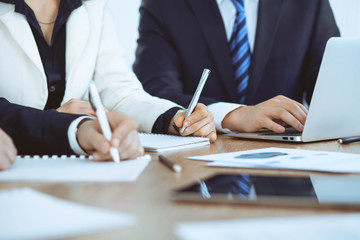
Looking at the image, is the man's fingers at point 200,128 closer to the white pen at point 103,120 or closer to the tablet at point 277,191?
the white pen at point 103,120

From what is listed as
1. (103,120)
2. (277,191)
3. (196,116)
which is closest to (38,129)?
(103,120)

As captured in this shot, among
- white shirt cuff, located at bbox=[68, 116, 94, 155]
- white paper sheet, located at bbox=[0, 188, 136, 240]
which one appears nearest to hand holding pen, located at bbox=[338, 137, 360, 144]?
white shirt cuff, located at bbox=[68, 116, 94, 155]

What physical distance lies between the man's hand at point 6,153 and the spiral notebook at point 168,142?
313 millimetres

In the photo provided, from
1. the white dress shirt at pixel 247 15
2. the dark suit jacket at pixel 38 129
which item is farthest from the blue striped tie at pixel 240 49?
the dark suit jacket at pixel 38 129

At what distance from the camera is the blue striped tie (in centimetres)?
188

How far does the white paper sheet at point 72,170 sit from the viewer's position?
1.90 feet

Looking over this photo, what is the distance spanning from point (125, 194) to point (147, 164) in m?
0.22

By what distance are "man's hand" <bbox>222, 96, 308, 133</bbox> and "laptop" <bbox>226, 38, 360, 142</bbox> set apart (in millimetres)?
91

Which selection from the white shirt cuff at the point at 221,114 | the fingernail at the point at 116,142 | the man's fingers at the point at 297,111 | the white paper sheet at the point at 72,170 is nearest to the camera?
the white paper sheet at the point at 72,170

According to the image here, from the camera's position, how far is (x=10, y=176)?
594mm

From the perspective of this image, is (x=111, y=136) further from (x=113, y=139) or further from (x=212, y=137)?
(x=212, y=137)

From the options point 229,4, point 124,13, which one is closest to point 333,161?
point 229,4

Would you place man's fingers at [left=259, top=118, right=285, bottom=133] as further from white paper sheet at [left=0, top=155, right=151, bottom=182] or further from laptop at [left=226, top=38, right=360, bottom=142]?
white paper sheet at [left=0, top=155, right=151, bottom=182]

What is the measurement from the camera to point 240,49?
1.89 m
